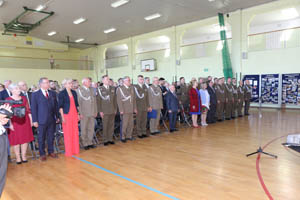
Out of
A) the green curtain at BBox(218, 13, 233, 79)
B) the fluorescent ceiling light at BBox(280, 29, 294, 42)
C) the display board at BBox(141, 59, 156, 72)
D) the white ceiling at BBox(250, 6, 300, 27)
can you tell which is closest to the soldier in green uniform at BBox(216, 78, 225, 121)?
the green curtain at BBox(218, 13, 233, 79)

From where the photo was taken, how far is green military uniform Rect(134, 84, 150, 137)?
5.68 m

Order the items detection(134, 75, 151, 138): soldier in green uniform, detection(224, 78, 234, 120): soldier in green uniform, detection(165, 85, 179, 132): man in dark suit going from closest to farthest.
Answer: detection(134, 75, 151, 138): soldier in green uniform < detection(165, 85, 179, 132): man in dark suit < detection(224, 78, 234, 120): soldier in green uniform

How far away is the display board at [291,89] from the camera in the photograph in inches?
396

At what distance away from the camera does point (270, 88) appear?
35.4ft

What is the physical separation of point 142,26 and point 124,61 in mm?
4248

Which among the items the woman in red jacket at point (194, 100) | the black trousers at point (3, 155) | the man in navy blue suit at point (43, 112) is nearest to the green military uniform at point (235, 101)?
the woman in red jacket at point (194, 100)

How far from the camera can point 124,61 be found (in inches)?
690

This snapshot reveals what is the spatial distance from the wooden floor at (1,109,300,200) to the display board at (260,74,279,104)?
6613mm

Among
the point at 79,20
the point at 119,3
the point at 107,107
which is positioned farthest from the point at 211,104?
the point at 79,20

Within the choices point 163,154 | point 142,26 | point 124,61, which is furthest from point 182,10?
point 163,154

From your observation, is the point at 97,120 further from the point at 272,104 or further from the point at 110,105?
the point at 272,104

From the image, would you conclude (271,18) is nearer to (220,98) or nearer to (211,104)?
(220,98)

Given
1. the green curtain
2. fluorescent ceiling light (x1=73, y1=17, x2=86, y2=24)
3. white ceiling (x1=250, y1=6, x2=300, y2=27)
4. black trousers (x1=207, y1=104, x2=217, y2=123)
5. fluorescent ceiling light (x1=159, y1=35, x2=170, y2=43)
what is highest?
white ceiling (x1=250, y1=6, x2=300, y2=27)

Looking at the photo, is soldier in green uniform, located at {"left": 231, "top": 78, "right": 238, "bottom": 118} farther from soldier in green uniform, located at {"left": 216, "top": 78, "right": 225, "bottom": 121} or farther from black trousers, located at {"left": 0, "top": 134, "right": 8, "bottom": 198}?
black trousers, located at {"left": 0, "top": 134, "right": 8, "bottom": 198}
